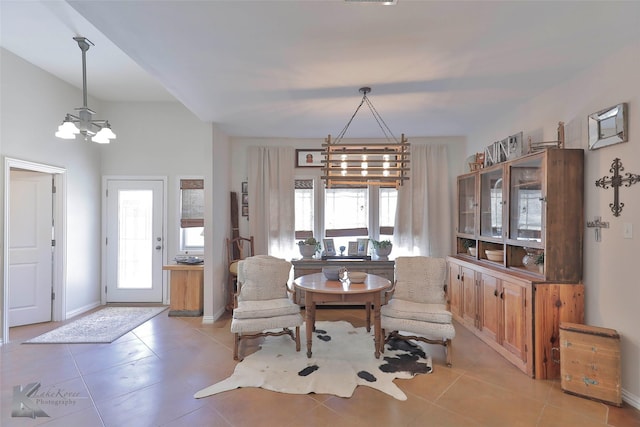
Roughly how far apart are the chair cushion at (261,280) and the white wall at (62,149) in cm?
274

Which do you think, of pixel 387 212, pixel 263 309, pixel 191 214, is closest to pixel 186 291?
pixel 191 214

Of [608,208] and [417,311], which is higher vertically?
[608,208]

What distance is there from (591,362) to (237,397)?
2774 mm

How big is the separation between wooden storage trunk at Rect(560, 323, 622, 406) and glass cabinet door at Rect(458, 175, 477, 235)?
5.59 feet

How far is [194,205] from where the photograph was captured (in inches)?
194

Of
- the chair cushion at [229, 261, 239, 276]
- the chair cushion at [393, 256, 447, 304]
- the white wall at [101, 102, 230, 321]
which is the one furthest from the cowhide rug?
the white wall at [101, 102, 230, 321]

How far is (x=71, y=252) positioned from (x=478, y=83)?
221 inches

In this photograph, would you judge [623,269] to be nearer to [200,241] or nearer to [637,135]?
[637,135]

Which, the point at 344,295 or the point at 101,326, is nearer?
the point at 344,295

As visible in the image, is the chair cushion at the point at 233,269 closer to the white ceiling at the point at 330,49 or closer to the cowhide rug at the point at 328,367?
the cowhide rug at the point at 328,367

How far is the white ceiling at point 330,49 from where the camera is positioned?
1887 millimetres

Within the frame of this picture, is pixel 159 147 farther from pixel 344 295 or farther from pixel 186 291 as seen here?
pixel 344 295

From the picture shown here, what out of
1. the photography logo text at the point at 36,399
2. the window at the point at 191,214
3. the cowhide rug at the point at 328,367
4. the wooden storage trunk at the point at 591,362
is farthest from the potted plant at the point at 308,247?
the wooden storage trunk at the point at 591,362

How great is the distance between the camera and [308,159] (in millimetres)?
4977
